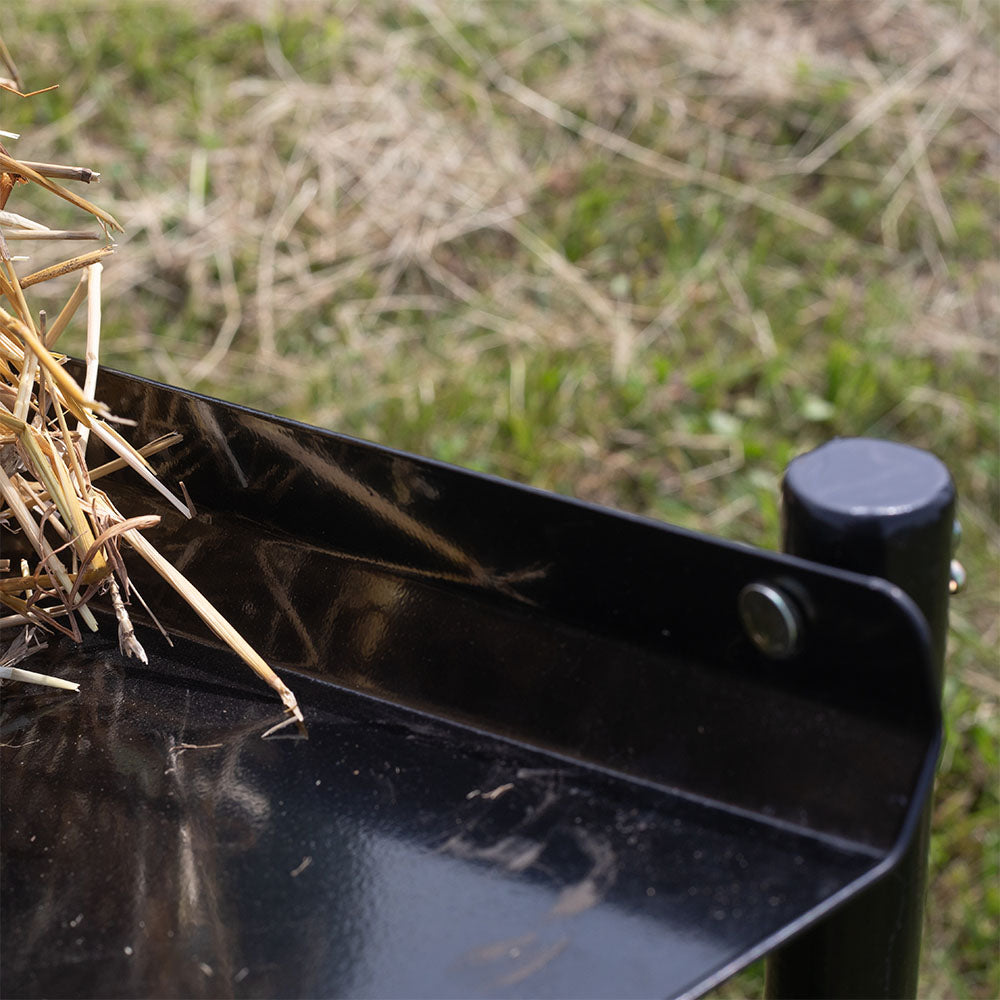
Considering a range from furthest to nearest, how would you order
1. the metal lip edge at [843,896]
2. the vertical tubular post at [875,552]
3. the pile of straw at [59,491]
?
the pile of straw at [59,491], the vertical tubular post at [875,552], the metal lip edge at [843,896]

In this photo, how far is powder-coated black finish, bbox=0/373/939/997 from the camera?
60 cm

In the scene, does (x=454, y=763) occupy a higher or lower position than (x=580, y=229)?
higher

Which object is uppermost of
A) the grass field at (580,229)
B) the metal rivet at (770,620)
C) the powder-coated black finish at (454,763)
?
the metal rivet at (770,620)

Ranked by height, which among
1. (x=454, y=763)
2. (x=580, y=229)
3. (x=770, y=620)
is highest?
(x=770, y=620)

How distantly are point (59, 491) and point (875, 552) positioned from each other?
0.53m

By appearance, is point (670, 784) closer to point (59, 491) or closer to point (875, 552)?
point (875, 552)

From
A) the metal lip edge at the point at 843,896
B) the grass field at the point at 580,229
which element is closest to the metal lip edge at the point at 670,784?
the metal lip edge at the point at 843,896

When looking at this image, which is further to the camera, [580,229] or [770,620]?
[580,229]

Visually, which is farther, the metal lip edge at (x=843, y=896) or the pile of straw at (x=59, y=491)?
the pile of straw at (x=59, y=491)

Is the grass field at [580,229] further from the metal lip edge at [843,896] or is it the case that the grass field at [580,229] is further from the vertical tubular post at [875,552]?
the metal lip edge at [843,896]

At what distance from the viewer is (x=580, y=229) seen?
2.87 m

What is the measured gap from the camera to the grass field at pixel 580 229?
7.90 ft

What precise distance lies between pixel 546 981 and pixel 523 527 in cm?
25

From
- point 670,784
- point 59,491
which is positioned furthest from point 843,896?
point 59,491
